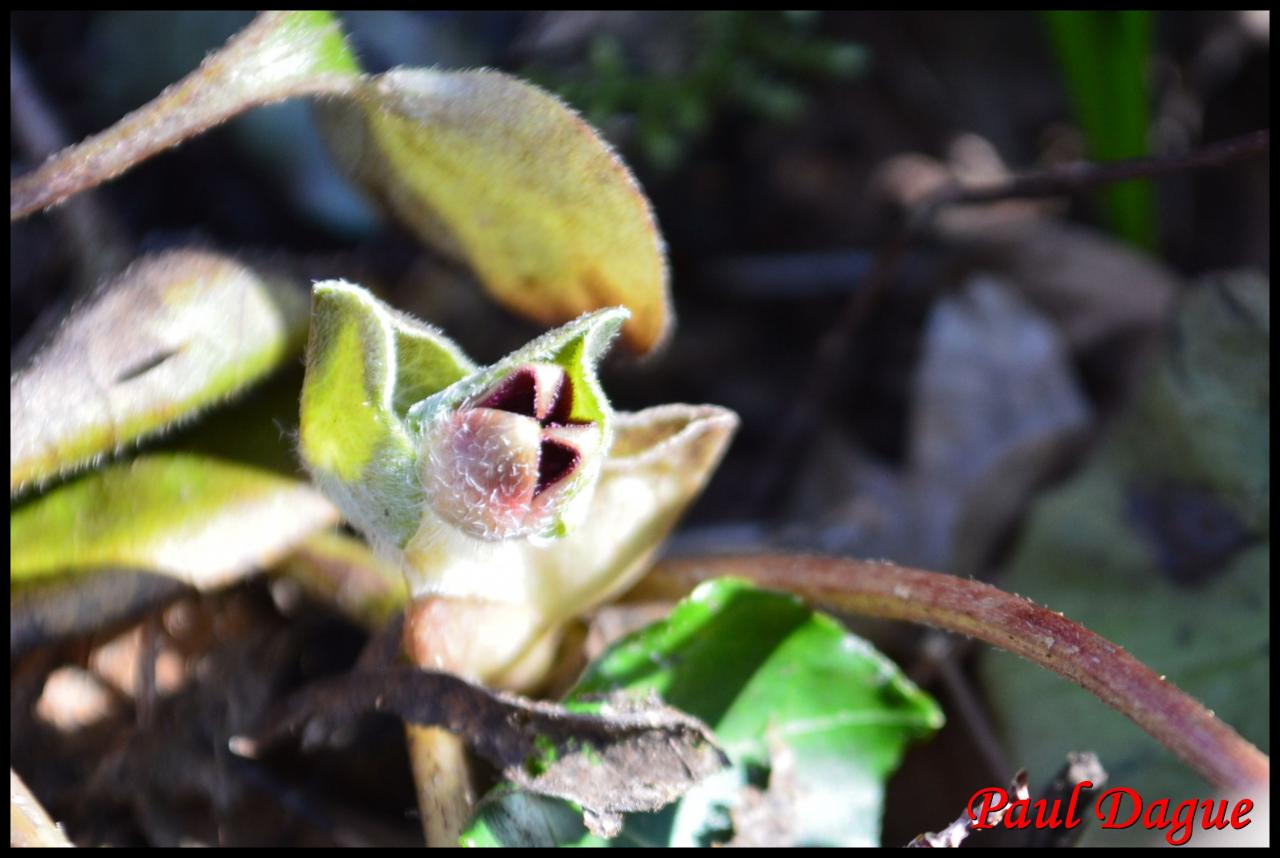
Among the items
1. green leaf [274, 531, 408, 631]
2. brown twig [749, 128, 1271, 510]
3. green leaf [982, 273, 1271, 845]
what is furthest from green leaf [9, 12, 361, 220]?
green leaf [982, 273, 1271, 845]

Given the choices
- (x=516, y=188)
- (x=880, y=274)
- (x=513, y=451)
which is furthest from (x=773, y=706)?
(x=880, y=274)

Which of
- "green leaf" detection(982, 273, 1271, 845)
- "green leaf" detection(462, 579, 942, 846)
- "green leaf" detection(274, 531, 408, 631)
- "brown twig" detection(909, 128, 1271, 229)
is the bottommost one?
"green leaf" detection(982, 273, 1271, 845)

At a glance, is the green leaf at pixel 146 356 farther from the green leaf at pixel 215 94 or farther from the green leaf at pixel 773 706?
the green leaf at pixel 773 706

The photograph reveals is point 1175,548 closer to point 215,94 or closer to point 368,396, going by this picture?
point 368,396

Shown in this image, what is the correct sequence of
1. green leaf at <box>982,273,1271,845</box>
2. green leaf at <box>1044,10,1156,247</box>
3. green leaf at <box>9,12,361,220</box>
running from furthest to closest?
green leaf at <box>1044,10,1156,247</box> < green leaf at <box>982,273,1271,845</box> < green leaf at <box>9,12,361,220</box>

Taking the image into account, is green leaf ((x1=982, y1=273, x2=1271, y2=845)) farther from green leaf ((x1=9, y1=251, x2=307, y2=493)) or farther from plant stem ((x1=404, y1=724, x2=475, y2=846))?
green leaf ((x1=9, y1=251, x2=307, y2=493))

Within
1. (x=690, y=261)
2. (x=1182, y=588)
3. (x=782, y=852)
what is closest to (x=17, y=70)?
(x=690, y=261)
